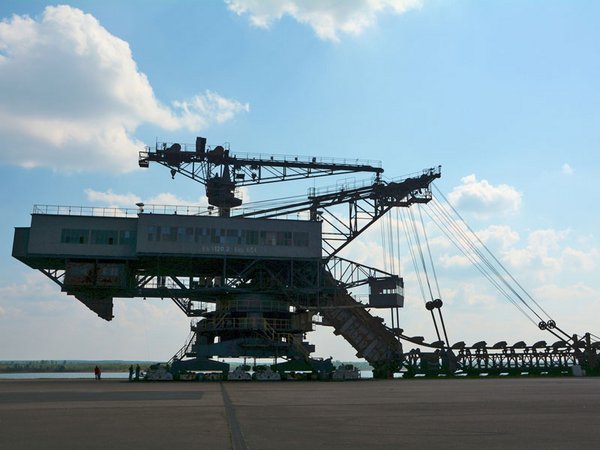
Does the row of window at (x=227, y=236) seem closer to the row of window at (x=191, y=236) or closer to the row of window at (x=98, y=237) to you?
the row of window at (x=191, y=236)

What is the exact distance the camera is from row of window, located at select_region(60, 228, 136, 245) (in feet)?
200

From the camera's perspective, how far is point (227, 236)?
6250 centimetres

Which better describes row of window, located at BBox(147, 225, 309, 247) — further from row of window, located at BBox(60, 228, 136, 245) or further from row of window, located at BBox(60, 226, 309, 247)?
row of window, located at BBox(60, 228, 136, 245)

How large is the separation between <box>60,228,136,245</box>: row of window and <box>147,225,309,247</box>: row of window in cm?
278

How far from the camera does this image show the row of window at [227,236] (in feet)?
201

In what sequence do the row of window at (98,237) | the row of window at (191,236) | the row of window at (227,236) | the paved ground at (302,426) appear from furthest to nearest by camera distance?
the row of window at (227,236), the row of window at (191,236), the row of window at (98,237), the paved ground at (302,426)

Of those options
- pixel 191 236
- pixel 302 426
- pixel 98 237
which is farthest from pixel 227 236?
pixel 302 426

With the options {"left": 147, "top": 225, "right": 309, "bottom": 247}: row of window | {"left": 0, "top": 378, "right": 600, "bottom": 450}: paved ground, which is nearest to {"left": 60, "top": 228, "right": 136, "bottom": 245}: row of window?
{"left": 147, "top": 225, "right": 309, "bottom": 247}: row of window

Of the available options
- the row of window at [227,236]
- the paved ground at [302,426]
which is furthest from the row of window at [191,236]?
the paved ground at [302,426]

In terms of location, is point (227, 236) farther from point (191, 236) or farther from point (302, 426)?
point (302, 426)

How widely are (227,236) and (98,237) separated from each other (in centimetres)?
1350

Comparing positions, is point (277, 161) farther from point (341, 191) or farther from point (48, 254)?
point (48, 254)

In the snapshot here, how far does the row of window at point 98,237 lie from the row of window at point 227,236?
2777mm

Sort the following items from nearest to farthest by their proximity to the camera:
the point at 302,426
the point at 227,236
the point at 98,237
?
the point at 302,426 → the point at 98,237 → the point at 227,236
